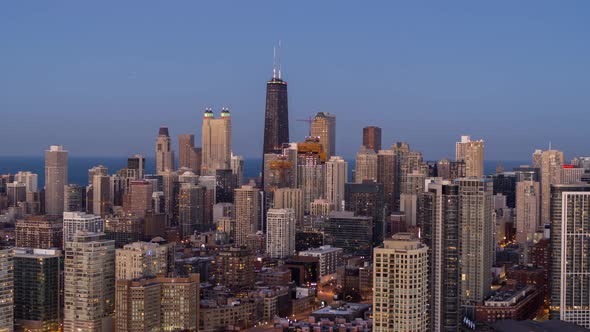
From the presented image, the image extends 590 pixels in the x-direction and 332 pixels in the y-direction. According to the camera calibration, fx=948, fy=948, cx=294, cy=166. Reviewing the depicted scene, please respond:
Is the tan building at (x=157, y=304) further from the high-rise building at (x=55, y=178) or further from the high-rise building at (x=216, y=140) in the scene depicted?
the high-rise building at (x=216, y=140)

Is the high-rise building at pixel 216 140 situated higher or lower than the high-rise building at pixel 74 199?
higher

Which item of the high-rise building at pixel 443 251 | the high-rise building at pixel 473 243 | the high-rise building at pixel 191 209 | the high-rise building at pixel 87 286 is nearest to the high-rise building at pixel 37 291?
the high-rise building at pixel 87 286

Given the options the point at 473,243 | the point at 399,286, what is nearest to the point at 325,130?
the point at 473,243

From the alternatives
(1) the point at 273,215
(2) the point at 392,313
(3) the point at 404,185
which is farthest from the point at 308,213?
(2) the point at 392,313

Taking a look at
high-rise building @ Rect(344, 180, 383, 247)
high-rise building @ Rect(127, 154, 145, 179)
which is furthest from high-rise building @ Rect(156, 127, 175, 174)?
high-rise building @ Rect(344, 180, 383, 247)

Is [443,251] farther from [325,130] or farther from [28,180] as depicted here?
[325,130]

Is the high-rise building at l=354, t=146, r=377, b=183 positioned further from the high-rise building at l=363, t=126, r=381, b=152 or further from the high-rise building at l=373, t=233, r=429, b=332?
the high-rise building at l=373, t=233, r=429, b=332
